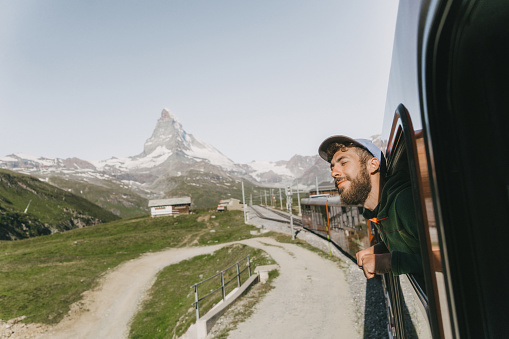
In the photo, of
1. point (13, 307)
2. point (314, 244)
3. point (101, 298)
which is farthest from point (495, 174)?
point (13, 307)

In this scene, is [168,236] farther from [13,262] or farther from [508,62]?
[508,62]

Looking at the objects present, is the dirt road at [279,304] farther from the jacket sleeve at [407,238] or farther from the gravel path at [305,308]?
the jacket sleeve at [407,238]

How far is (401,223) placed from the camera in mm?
1914

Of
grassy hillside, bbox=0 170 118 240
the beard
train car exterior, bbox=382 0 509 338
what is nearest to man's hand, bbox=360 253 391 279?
the beard

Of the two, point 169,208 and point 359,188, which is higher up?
point 359,188

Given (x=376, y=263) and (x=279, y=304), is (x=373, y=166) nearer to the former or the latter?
(x=376, y=263)

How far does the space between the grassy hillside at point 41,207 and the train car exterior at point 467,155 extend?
408ft

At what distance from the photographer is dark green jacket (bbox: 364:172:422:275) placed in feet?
5.96

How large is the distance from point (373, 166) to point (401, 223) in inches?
25.1

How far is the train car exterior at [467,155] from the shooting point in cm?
133

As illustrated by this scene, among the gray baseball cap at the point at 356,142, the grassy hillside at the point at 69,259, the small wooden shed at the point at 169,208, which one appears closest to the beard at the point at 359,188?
the gray baseball cap at the point at 356,142

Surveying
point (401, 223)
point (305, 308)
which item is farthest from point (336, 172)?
point (305, 308)

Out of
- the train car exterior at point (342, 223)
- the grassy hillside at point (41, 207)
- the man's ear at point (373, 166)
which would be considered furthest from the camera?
the grassy hillside at point (41, 207)

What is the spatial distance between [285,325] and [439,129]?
35.2 ft
